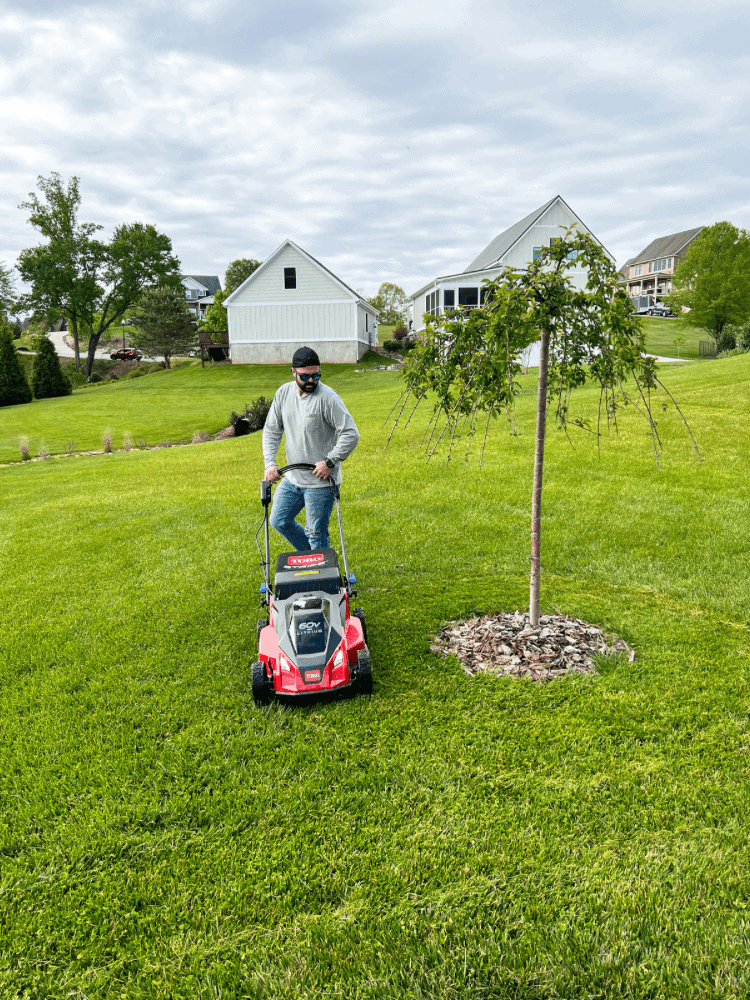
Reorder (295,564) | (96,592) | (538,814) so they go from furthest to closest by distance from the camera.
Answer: (96,592), (295,564), (538,814)

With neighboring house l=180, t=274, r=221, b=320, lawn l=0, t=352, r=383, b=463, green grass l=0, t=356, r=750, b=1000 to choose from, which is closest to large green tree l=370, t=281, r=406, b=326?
neighboring house l=180, t=274, r=221, b=320

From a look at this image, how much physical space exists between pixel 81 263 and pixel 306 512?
5134 cm

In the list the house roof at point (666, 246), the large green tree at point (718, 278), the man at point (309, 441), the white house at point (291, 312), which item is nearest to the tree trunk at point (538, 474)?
the man at point (309, 441)

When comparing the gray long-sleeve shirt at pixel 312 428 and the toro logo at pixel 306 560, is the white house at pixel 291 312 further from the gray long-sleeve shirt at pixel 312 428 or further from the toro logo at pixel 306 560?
the toro logo at pixel 306 560

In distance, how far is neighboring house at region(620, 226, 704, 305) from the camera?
7269cm

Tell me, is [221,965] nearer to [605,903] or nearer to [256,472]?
[605,903]

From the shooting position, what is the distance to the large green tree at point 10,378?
34094 mm

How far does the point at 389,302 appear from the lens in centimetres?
7606

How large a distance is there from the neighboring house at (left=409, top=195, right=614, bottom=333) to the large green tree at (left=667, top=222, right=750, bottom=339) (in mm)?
7558

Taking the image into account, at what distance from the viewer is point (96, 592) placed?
249 inches

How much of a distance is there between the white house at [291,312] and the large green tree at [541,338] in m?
34.6

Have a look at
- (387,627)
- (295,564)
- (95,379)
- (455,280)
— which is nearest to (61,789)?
(295,564)

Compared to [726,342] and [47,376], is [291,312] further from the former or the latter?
[726,342]

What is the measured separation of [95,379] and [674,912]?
163 feet
